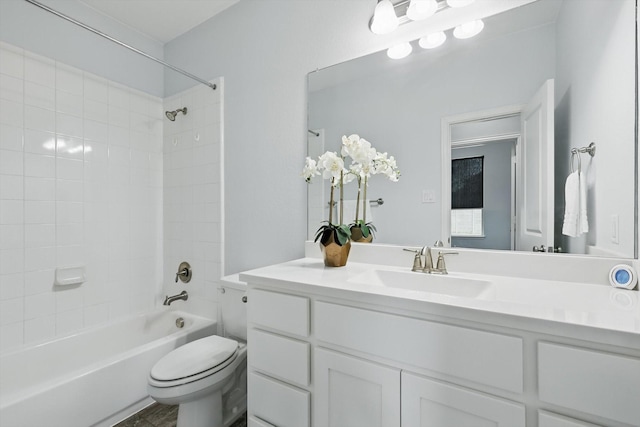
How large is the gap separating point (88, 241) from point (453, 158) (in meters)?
2.27

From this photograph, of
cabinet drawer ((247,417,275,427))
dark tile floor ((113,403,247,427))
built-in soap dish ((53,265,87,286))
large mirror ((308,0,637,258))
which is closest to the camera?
large mirror ((308,0,637,258))

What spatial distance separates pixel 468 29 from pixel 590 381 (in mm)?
1257

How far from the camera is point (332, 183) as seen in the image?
58.7 inches

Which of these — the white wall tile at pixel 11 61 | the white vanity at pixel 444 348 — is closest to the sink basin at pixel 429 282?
the white vanity at pixel 444 348

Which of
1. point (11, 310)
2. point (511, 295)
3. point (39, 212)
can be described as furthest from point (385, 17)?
point (11, 310)

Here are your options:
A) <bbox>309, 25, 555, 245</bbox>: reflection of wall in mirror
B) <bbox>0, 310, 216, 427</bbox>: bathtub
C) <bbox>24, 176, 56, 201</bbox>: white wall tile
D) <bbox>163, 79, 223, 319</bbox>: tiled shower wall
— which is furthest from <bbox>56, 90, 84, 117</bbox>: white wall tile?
<bbox>309, 25, 555, 245</bbox>: reflection of wall in mirror

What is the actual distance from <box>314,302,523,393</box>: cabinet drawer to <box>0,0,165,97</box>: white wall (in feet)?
7.36

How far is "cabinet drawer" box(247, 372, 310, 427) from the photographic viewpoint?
1.02m

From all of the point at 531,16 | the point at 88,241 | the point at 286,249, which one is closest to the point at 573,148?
the point at 531,16

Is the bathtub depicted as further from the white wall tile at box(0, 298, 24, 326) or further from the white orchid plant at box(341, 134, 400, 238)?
the white orchid plant at box(341, 134, 400, 238)

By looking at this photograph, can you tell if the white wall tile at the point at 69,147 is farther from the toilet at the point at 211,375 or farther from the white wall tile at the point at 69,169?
the toilet at the point at 211,375

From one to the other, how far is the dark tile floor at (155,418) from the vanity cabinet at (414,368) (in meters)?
0.77

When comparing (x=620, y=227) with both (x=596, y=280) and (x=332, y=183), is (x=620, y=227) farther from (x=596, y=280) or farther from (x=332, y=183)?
(x=332, y=183)

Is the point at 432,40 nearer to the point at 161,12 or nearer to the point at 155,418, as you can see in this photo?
the point at 161,12
